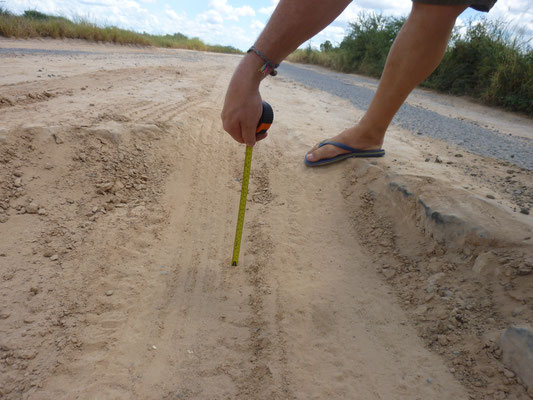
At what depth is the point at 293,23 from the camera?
4.70 feet

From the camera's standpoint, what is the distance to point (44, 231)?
1878mm

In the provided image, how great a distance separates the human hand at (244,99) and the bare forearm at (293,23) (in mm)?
106

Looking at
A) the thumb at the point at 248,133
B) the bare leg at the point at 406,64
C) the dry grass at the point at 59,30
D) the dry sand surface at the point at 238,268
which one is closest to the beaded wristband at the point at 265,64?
the thumb at the point at 248,133

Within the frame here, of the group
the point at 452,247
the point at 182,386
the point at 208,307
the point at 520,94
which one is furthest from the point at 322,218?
the point at 520,94

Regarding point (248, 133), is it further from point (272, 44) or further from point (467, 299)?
point (467, 299)

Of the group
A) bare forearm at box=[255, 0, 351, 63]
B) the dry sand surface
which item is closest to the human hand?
bare forearm at box=[255, 0, 351, 63]

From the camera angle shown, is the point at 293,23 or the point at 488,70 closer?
the point at 293,23

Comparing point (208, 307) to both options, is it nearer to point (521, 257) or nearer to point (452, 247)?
point (452, 247)

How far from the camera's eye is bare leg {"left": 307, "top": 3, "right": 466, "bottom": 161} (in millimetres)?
1980

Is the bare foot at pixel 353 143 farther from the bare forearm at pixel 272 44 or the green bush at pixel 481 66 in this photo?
the green bush at pixel 481 66

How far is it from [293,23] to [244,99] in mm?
381

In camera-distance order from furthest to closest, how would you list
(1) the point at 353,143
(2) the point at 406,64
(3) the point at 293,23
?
1. (1) the point at 353,143
2. (2) the point at 406,64
3. (3) the point at 293,23

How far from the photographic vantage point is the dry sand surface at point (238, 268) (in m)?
1.31

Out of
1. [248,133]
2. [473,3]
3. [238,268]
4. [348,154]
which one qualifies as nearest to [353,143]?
[348,154]
